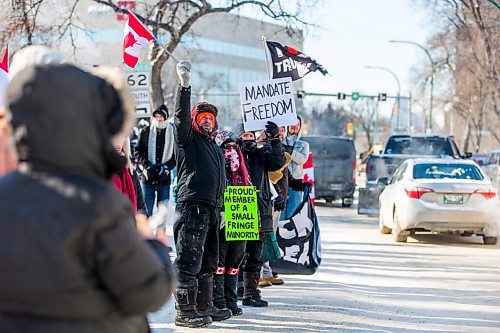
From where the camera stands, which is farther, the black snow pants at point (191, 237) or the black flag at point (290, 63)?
the black flag at point (290, 63)

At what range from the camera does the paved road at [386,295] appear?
781 cm

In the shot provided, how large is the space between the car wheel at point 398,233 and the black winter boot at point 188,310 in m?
8.39

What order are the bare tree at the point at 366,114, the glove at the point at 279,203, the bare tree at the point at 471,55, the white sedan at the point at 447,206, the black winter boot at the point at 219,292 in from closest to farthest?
the black winter boot at the point at 219,292
the glove at the point at 279,203
the white sedan at the point at 447,206
the bare tree at the point at 471,55
the bare tree at the point at 366,114

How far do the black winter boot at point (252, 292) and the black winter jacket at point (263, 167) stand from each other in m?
0.46

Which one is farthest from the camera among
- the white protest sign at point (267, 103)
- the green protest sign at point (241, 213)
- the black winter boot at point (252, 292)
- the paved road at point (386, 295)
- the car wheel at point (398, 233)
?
the car wheel at point (398, 233)

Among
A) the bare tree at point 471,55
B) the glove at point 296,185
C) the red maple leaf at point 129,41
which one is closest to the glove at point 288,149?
the glove at point 296,185

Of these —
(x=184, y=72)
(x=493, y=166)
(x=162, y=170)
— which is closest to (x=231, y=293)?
(x=184, y=72)

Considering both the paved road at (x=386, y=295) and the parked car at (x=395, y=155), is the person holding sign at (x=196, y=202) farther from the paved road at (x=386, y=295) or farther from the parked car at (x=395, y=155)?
the parked car at (x=395, y=155)

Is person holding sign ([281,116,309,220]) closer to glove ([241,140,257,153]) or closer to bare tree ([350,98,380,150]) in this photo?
glove ([241,140,257,153])

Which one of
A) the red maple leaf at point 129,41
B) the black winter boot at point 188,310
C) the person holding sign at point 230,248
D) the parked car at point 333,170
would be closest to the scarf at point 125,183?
the black winter boot at point 188,310

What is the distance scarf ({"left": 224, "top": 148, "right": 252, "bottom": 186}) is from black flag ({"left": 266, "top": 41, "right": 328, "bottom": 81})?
306 cm

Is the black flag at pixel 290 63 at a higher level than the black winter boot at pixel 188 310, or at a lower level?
higher

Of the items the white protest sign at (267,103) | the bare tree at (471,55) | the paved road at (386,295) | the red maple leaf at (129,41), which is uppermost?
the bare tree at (471,55)

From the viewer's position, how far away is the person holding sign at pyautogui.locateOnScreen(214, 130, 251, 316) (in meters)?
8.10
